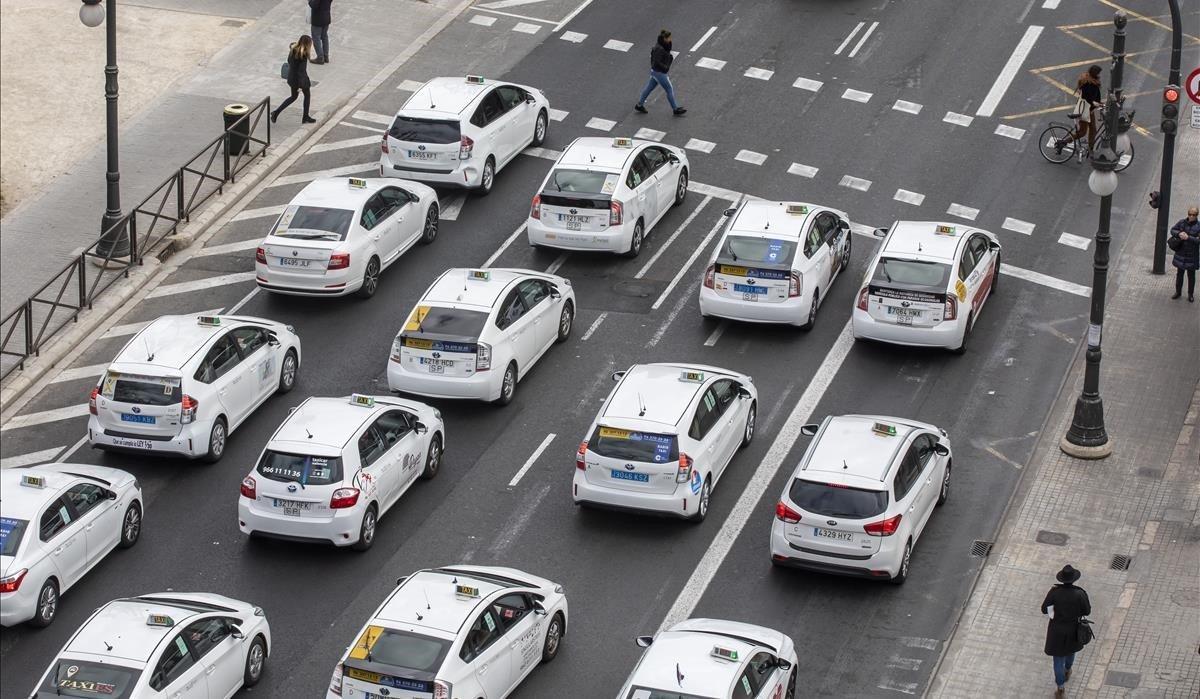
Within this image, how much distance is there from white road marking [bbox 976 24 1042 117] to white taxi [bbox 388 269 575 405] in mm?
12901

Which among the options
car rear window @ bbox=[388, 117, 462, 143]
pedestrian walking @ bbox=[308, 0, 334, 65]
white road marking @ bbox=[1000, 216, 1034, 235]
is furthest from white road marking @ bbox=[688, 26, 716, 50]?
white road marking @ bbox=[1000, 216, 1034, 235]

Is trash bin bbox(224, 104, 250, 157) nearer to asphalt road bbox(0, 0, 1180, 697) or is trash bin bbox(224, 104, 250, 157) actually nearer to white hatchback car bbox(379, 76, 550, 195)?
asphalt road bbox(0, 0, 1180, 697)

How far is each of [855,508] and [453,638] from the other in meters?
5.84

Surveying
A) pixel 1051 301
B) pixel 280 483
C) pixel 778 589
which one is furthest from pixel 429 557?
pixel 1051 301

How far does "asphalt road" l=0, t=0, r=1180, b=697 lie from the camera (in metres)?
25.2

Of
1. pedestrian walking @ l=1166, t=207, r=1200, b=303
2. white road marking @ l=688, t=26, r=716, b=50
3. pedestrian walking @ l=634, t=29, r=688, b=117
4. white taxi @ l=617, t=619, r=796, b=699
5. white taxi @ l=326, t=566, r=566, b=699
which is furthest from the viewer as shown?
white road marking @ l=688, t=26, r=716, b=50

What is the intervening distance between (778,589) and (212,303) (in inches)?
495

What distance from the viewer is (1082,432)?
28.2 meters

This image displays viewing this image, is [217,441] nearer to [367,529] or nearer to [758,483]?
[367,529]

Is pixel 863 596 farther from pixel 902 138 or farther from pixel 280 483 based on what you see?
pixel 902 138

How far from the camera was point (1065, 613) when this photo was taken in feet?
73.9

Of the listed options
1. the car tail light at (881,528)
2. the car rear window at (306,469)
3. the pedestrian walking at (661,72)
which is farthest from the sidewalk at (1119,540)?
the pedestrian walking at (661,72)

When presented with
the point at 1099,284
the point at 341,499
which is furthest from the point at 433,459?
the point at 1099,284

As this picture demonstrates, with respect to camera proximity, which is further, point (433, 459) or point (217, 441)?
point (217, 441)
